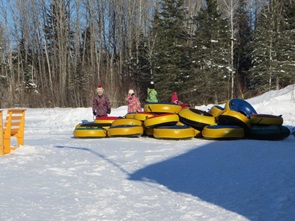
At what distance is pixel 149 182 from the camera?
18.0ft

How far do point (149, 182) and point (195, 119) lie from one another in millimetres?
5248

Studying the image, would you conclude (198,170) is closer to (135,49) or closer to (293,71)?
(293,71)

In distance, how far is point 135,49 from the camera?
3741cm

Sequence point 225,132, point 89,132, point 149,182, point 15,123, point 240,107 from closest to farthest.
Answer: point 149,182 < point 15,123 < point 225,132 < point 89,132 < point 240,107

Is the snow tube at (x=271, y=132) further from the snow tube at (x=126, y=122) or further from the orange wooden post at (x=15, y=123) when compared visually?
the orange wooden post at (x=15, y=123)

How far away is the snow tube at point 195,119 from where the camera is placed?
1052 centimetres

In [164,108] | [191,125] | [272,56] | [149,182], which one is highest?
[272,56]

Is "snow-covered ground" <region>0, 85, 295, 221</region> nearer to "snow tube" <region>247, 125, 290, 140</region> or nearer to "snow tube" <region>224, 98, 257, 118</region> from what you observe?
"snow tube" <region>247, 125, 290, 140</region>

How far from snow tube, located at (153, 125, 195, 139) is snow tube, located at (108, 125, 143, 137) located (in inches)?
22.9

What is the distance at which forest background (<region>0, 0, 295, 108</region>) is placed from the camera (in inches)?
1109

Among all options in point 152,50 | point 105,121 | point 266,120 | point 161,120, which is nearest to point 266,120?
point 266,120

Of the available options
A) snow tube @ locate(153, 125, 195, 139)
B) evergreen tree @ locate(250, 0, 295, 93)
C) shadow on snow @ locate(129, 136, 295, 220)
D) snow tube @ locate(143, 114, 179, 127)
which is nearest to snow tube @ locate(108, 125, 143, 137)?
snow tube @ locate(143, 114, 179, 127)

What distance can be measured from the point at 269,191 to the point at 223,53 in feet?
85.7

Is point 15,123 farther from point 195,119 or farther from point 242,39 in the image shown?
point 242,39
